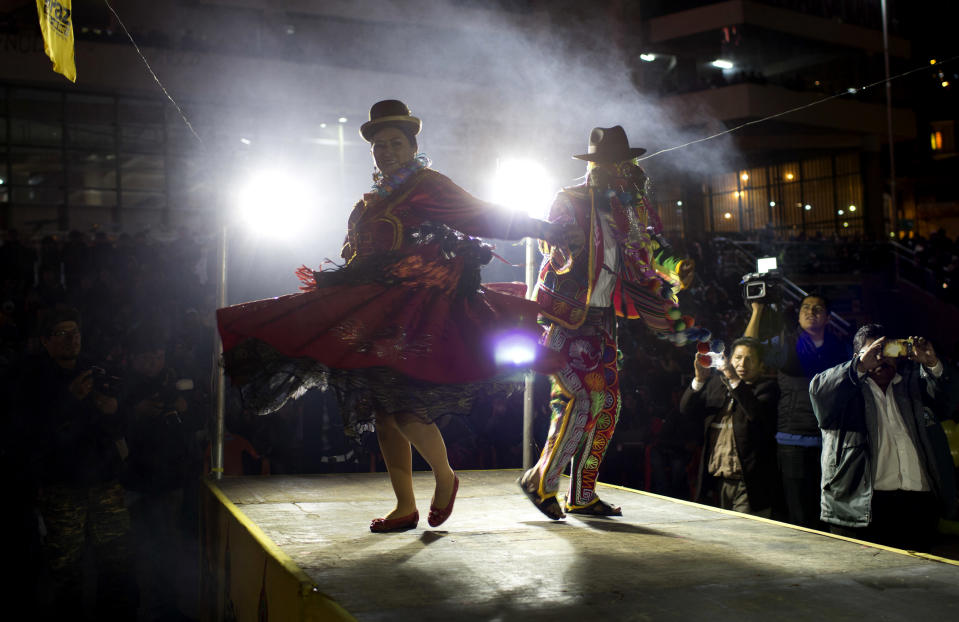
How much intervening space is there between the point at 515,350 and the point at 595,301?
67cm

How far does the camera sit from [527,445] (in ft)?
17.5

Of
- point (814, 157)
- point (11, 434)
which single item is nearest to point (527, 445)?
point (11, 434)

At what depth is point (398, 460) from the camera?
10.7ft

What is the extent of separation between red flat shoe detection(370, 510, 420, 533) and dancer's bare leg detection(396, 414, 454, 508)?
0.13 m

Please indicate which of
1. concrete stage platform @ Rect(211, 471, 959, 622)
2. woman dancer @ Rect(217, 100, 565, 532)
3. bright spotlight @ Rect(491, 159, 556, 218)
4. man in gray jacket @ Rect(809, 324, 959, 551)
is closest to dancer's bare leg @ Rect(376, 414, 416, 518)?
woman dancer @ Rect(217, 100, 565, 532)

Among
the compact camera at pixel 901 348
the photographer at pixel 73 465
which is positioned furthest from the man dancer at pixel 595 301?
the photographer at pixel 73 465

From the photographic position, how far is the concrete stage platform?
2.15m

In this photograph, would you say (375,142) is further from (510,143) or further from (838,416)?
(510,143)

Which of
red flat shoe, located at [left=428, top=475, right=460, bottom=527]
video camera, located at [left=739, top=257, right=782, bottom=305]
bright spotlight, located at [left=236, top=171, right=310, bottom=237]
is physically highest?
bright spotlight, located at [left=236, top=171, right=310, bottom=237]

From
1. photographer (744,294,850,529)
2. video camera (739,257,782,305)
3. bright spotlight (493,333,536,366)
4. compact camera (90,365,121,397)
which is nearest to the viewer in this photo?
bright spotlight (493,333,536,366)

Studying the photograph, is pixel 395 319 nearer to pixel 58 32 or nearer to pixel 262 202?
pixel 58 32

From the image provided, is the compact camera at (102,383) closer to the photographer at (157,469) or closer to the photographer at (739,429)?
the photographer at (157,469)

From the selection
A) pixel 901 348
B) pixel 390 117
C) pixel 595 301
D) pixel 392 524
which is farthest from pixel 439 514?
pixel 901 348

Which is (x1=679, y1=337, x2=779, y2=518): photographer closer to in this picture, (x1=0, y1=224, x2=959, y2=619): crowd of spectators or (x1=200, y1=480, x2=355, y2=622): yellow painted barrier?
(x1=0, y1=224, x2=959, y2=619): crowd of spectators
